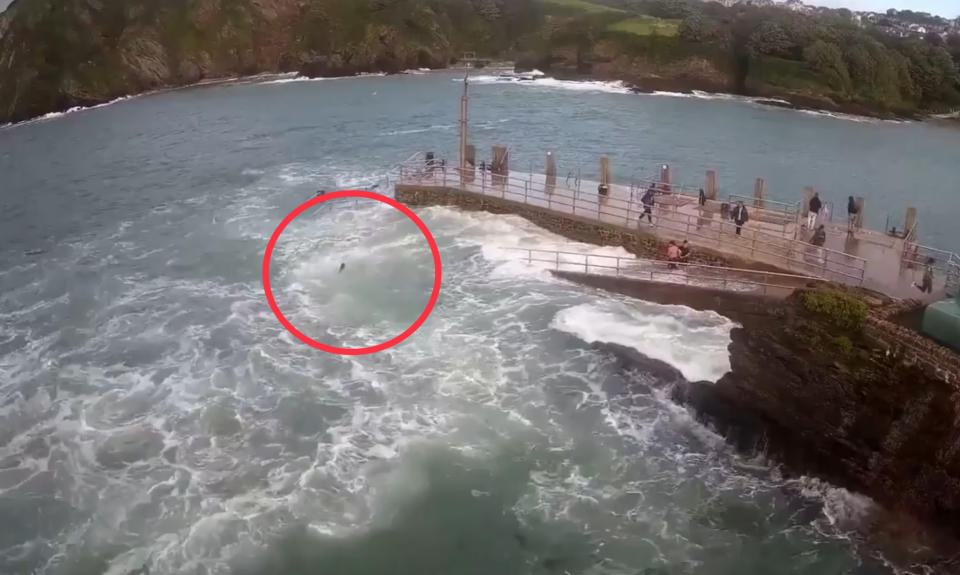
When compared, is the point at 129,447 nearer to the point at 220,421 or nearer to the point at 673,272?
the point at 220,421

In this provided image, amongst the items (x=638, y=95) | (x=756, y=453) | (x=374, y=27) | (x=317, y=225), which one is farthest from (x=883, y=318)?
(x=374, y=27)

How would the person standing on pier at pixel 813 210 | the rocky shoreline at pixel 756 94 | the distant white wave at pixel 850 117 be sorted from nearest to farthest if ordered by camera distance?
the person standing on pier at pixel 813 210, the distant white wave at pixel 850 117, the rocky shoreline at pixel 756 94

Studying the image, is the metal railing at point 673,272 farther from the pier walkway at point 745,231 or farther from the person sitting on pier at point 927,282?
the person sitting on pier at point 927,282

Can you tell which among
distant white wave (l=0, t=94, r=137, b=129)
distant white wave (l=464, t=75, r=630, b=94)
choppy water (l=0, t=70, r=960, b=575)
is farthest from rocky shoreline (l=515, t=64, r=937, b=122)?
distant white wave (l=0, t=94, r=137, b=129)

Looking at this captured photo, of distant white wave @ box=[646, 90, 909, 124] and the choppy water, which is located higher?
distant white wave @ box=[646, 90, 909, 124]

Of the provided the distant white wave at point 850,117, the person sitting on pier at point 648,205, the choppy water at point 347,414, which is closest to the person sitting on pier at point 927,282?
the choppy water at point 347,414

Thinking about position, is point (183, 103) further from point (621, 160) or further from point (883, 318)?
point (883, 318)

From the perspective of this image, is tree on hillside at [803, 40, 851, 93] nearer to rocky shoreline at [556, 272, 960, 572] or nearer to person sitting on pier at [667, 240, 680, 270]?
person sitting on pier at [667, 240, 680, 270]
